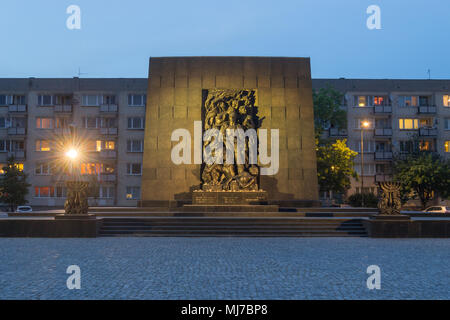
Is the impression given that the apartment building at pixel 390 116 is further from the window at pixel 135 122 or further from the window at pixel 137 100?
the window at pixel 135 122

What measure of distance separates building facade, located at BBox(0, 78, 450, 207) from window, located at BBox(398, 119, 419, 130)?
0.13 m

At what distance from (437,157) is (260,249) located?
40.3m

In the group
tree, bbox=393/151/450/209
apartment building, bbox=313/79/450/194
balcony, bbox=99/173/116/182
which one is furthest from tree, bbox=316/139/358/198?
balcony, bbox=99/173/116/182

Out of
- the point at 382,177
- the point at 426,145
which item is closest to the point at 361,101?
the point at 426,145

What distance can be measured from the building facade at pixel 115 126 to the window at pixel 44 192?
13cm

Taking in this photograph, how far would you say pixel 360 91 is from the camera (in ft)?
187

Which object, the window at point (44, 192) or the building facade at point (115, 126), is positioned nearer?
the window at point (44, 192)

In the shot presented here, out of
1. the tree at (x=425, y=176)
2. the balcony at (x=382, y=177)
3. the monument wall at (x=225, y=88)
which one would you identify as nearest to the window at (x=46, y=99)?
the monument wall at (x=225, y=88)

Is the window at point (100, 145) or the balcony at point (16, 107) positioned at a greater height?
the balcony at point (16, 107)

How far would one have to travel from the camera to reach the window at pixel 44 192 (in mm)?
53969

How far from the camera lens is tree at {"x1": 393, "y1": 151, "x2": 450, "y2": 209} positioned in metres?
43.4

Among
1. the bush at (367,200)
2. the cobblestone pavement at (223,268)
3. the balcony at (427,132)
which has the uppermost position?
the balcony at (427,132)

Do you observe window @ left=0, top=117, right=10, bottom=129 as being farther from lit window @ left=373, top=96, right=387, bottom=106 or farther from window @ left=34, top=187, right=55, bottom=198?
lit window @ left=373, top=96, right=387, bottom=106
